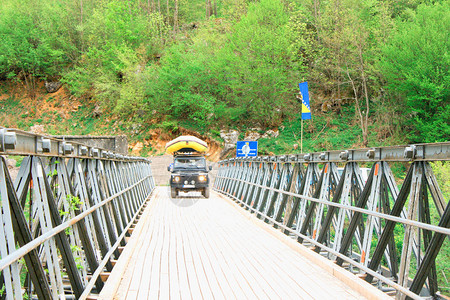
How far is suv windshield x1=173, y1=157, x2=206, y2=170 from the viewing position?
19203 millimetres

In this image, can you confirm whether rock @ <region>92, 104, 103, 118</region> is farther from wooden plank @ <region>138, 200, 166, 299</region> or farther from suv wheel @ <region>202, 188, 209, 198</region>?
wooden plank @ <region>138, 200, 166, 299</region>

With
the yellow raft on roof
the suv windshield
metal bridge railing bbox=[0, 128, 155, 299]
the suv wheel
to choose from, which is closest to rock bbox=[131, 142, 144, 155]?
the yellow raft on roof

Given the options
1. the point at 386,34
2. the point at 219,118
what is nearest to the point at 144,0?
the point at 219,118

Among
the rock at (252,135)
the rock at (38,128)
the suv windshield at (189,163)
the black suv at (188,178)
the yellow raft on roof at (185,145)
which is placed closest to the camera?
the black suv at (188,178)

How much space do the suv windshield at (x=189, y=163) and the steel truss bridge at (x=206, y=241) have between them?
926 centimetres

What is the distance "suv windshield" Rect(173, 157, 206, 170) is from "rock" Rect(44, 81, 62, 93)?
42094 mm

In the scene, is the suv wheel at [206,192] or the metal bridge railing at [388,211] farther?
the suv wheel at [206,192]

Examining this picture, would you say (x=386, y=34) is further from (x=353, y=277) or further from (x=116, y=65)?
(x=353, y=277)

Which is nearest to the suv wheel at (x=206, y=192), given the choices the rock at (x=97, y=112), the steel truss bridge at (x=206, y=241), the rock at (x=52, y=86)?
the steel truss bridge at (x=206, y=241)

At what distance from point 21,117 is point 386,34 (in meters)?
42.1

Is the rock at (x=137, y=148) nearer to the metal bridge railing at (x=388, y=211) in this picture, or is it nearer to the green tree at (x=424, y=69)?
the green tree at (x=424, y=69)

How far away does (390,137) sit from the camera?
33844 millimetres

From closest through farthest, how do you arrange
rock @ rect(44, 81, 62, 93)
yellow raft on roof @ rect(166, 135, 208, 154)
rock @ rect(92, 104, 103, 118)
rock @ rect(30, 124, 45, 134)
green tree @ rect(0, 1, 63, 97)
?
yellow raft on roof @ rect(166, 135, 208, 154), rock @ rect(30, 124, 45, 134), rock @ rect(92, 104, 103, 118), green tree @ rect(0, 1, 63, 97), rock @ rect(44, 81, 62, 93)

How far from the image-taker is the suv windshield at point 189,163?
63.0 feet
